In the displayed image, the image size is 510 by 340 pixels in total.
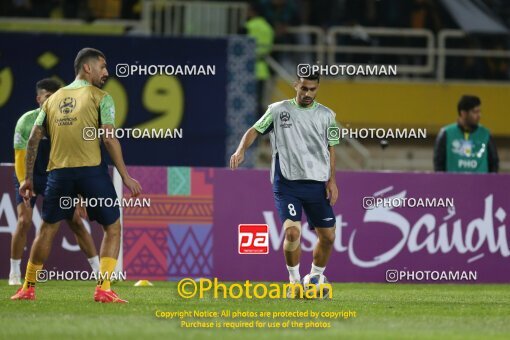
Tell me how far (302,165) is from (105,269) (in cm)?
242

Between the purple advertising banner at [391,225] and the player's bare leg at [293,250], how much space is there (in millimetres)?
3167

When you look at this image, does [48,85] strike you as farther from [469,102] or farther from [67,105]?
[469,102]

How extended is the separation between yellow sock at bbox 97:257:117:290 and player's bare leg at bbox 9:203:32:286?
3381 mm

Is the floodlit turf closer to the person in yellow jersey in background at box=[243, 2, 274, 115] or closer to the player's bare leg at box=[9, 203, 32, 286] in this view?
the player's bare leg at box=[9, 203, 32, 286]

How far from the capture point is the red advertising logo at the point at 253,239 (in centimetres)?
1617

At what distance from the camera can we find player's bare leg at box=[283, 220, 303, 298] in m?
13.3

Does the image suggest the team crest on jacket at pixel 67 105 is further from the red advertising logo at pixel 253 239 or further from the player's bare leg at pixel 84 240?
the red advertising logo at pixel 253 239

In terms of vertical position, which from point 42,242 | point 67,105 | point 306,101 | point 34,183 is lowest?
point 42,242

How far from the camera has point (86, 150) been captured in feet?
40.1

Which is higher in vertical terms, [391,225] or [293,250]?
[391,225]

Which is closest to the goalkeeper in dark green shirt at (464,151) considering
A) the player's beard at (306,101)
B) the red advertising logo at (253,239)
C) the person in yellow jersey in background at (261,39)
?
the red advertising logo at (253,239)

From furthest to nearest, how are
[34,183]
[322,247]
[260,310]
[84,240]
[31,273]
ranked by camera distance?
1. [34,183]
2. [84,240]
3. [322,247]
4. [31,273]
5. [260,310]

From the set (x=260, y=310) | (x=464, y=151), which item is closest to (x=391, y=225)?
(x=464, y=151)

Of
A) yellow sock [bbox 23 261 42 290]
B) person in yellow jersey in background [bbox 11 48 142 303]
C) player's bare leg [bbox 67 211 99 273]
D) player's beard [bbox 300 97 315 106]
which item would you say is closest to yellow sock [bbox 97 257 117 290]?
person in yellow jersey in background [bbox 11 48 142 303]
